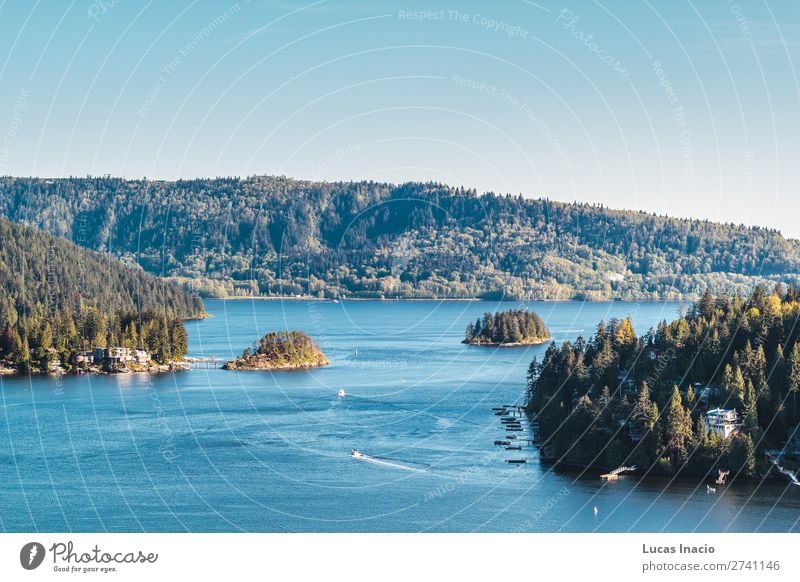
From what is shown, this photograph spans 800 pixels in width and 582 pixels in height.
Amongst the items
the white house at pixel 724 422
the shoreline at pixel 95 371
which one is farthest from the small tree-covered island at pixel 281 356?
the white house at pixel 724 422

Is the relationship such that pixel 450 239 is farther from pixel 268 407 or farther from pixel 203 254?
pixel 268 407

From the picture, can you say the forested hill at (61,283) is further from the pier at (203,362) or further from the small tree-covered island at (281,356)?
the small tree-covered island at (281,356)

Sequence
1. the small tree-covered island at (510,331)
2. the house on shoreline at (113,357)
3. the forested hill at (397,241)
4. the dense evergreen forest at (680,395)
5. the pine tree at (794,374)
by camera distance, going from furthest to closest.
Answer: the forested hill at (397,241)
the small tree-covered island at (510,331)
the house on shoreline at (113,357)
the pine tree at (794,374)
the dense evergreen forest at (680,395)

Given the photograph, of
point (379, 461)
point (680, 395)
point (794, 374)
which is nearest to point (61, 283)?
point (379, 461)

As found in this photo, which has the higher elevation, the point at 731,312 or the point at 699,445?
the point at 731,312

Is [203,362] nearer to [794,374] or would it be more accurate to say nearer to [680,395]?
[680,395]

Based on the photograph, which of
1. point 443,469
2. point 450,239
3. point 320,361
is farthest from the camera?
point 450,239

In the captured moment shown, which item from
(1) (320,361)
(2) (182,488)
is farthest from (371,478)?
(1) (320,361)
